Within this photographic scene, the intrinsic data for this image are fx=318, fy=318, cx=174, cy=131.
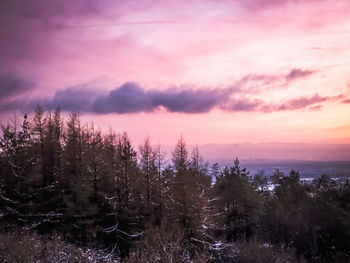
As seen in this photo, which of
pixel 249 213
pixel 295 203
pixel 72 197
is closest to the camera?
pixel 72 197

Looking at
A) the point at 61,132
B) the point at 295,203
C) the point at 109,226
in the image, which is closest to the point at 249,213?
the point at 295,203

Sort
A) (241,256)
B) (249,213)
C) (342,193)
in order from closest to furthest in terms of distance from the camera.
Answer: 1. (241,256)
2. (342,193)
3. (249,213)

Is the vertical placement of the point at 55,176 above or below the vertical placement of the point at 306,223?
above

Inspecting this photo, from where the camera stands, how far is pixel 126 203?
133 ft

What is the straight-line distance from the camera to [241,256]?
39.3m

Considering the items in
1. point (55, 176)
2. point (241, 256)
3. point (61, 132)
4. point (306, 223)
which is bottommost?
point (241, 256)

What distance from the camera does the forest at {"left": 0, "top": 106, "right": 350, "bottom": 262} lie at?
3681 cm

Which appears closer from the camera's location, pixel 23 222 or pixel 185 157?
pixel 23 222

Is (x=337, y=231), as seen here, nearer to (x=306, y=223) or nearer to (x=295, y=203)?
(x=306, y=223)

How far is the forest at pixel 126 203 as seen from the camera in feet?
121

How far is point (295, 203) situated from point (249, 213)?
27.4 ft

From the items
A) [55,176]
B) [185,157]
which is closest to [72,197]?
[55,176]

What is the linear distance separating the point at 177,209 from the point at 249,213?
750 inches

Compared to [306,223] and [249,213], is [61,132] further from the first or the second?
[306,223]
